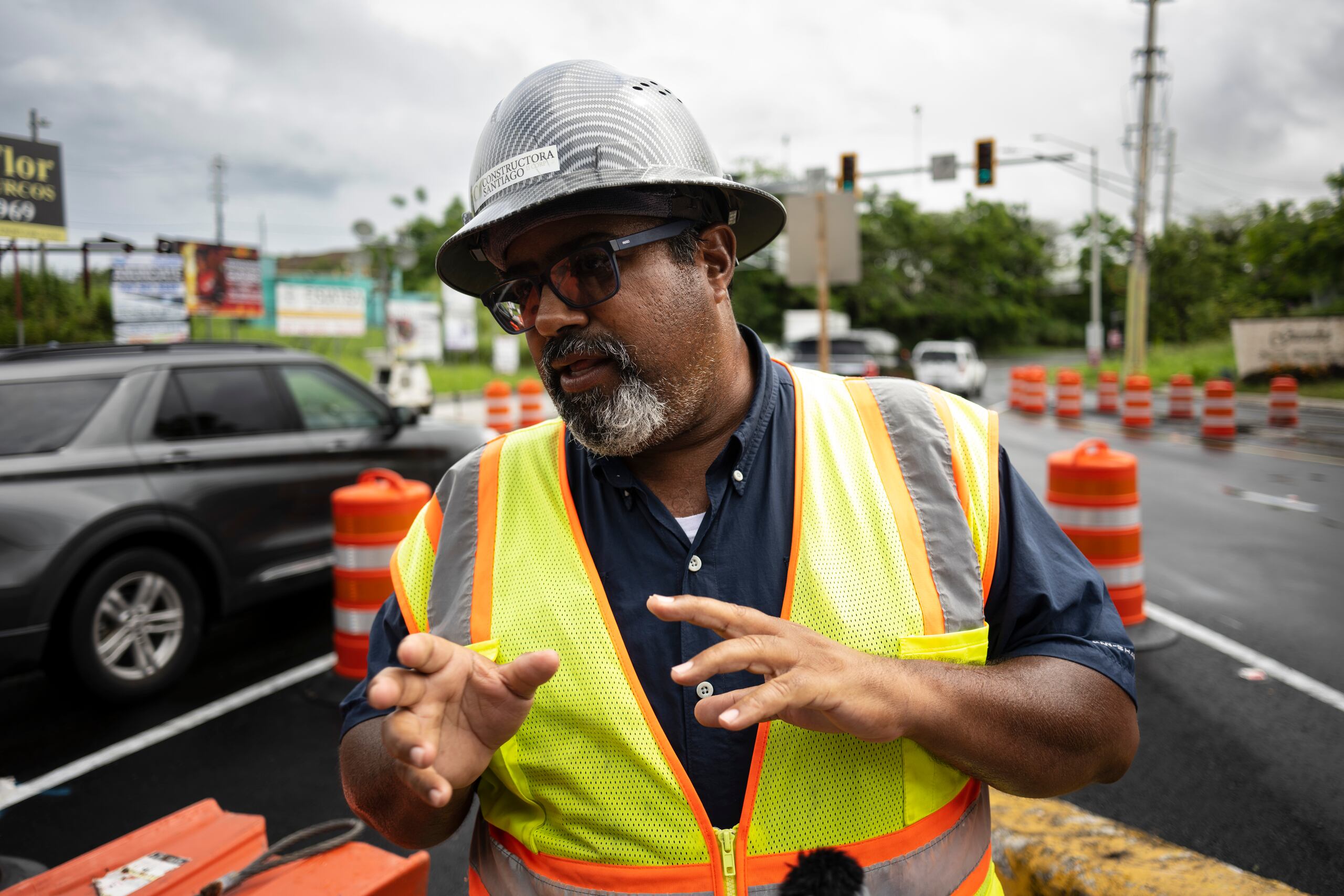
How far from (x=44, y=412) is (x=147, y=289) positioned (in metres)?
15.0

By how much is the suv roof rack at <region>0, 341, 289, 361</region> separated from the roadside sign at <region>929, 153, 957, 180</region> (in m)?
21.4

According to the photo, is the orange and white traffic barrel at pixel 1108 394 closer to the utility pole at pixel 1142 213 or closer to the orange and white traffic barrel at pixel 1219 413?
the orange and white traffic barrel at pixel 1219 413

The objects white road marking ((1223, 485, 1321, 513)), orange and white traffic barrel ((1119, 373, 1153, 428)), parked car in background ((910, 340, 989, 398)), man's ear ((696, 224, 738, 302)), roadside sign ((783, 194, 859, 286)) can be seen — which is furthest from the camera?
parked car in background ((910, 340, 989, 398))

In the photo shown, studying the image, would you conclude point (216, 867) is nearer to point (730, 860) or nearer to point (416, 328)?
point (730, 860)

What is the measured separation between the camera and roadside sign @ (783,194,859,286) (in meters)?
13.2

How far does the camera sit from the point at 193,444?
560 cm

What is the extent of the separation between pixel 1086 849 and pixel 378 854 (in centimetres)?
177

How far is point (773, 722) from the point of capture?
1.56 meters

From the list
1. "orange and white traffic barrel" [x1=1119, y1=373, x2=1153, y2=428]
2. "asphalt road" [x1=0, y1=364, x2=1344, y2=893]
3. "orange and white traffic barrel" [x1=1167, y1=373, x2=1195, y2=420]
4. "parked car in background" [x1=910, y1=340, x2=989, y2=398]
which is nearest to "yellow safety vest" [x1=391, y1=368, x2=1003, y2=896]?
"asphalt road" [x1=0, y1=364, x2=1344, y2=893]

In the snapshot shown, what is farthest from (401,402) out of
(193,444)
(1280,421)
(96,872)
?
(96,872)

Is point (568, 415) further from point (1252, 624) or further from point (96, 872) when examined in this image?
point (1252, 624)

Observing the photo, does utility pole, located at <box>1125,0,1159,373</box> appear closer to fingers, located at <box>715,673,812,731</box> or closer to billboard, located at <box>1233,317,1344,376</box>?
billboard, located at <box>1233,317,1344,376</box>

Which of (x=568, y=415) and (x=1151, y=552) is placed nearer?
(x=568, y=415)

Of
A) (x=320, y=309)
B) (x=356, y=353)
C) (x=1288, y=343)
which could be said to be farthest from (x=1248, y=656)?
(x=356, y=353)
